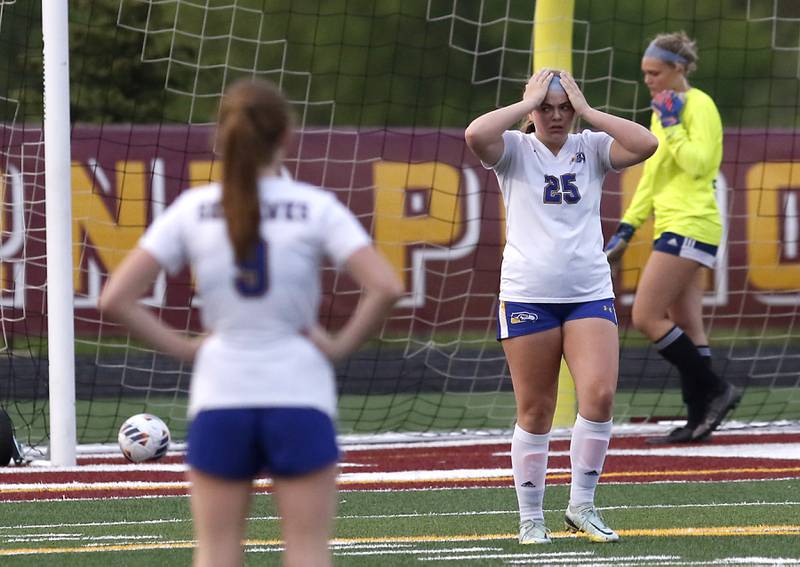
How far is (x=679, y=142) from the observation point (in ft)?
31.0

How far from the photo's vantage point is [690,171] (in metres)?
9.45

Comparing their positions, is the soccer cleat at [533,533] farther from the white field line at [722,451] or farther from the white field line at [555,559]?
the white field line at [722,451]

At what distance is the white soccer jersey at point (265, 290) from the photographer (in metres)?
3.78

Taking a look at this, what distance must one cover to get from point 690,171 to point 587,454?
3.58 m

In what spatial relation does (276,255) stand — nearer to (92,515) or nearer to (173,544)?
(173,544)

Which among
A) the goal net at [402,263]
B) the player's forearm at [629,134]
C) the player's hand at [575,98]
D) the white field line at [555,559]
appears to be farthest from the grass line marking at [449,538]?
the goal net at [402,263]

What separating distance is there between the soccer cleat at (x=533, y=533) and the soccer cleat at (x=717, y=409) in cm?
388

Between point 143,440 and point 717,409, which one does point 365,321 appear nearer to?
point 143,440

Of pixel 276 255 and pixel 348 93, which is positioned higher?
pixel 348 93

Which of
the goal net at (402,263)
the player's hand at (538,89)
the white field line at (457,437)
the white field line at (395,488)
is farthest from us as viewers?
the goal net at (402,263)

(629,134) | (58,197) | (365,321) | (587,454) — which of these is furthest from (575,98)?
(58,197)

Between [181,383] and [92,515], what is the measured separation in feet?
23.7

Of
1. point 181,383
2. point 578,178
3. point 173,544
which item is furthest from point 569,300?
point 181,383

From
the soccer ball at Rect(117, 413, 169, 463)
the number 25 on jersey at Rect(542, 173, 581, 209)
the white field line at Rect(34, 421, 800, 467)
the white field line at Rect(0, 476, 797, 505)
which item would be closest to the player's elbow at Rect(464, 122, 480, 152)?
the number 25 on jersey at Rect(542, 173, 581, 209)
